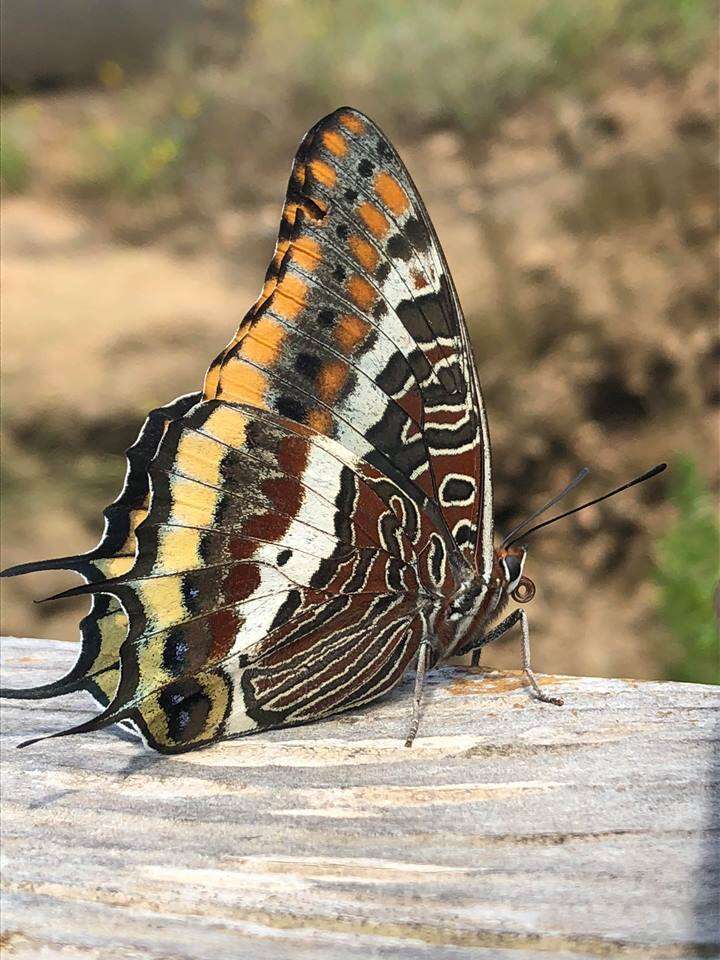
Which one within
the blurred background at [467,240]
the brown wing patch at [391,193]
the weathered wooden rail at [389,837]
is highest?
the blurred background at [467,240]

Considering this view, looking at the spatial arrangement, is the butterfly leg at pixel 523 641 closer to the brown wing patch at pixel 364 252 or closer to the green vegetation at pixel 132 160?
the brown wing patch at pixel 364 252

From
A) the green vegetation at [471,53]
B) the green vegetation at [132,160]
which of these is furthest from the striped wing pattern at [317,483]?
the green vegetation at [471,53]

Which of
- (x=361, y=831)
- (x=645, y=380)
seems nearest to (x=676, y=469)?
(x=645, y=380)

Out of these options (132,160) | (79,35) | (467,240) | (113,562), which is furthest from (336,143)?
(79,35)

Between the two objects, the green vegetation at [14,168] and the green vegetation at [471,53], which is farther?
the green vegetation at [471,53]

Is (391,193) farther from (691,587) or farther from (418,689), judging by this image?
(691,587)

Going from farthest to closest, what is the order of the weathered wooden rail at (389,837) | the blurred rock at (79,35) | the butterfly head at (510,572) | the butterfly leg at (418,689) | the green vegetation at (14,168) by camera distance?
the blurred rock at (79,35) → the green vegetation at (14,168) → the butterfly head at (510,572) → the butterfly leg at (418,689) → the weathered wooden rail at (389,837)

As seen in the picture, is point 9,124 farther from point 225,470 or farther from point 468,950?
point 468,950
